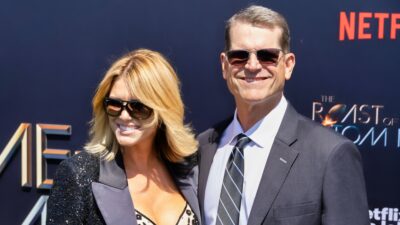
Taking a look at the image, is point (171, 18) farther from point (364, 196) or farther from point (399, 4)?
point (364, 196)

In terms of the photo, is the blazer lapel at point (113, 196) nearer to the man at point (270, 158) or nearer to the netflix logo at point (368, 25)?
the man at point (270, 158)

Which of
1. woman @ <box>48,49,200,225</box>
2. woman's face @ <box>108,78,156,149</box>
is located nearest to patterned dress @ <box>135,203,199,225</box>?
woman @ <box>48,49,200,225</box>

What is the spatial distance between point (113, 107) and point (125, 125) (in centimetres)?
7

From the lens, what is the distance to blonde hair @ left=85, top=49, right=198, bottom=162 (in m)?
1.55

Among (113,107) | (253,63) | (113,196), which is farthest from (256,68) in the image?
(113,196)

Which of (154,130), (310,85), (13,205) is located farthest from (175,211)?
(13,205)

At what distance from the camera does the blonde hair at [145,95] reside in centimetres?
155

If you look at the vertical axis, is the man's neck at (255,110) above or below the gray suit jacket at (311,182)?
above

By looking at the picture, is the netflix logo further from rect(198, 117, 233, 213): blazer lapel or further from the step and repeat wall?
rect(198, 117, 233, 213): blazer lapel

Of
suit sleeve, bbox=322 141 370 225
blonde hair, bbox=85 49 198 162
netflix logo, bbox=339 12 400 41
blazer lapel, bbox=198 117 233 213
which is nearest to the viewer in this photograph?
suit sleeve, bbox=322 141 370 225

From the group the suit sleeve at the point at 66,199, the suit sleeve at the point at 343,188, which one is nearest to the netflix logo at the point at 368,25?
the suit sleeve at the point at 343,188

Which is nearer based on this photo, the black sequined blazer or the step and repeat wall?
the black sequined blazer

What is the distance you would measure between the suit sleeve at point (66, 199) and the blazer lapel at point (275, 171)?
496mm

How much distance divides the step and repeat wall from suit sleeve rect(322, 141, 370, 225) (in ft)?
2.00
